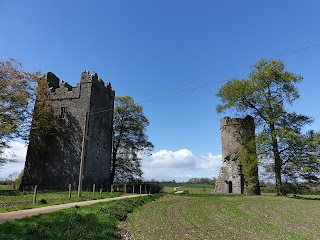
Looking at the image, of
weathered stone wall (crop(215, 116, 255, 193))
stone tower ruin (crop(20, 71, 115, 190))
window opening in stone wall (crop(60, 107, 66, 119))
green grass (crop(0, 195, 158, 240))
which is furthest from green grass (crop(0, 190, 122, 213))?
weathered stone wall (crop(215, 116, 255, 193))

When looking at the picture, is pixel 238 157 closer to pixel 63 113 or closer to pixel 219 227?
pixel 63 113

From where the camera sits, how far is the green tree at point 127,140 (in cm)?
4203

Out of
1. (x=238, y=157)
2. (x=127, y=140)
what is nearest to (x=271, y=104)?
(x=238, y=157)

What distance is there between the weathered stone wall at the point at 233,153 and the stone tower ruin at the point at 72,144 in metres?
14.7

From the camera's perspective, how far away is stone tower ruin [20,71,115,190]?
29.7 m

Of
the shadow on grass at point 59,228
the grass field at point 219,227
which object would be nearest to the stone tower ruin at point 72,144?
the grass field at point 219,227

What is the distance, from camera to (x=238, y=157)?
112 ft

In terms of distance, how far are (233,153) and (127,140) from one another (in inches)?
637

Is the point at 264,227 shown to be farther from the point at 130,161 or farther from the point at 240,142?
the point at 130,161

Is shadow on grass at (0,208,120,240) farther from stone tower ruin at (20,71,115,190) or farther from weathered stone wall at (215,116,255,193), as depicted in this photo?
weathered stone wall at (215,116,255,193)

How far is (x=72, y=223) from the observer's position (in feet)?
32.0

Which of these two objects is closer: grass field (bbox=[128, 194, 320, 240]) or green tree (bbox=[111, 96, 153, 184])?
grass field (bbox=[128, 194, 320, 240])

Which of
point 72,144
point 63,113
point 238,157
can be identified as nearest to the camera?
point 72,144

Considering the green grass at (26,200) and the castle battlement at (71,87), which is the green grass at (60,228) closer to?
the green grass at (26,200)
